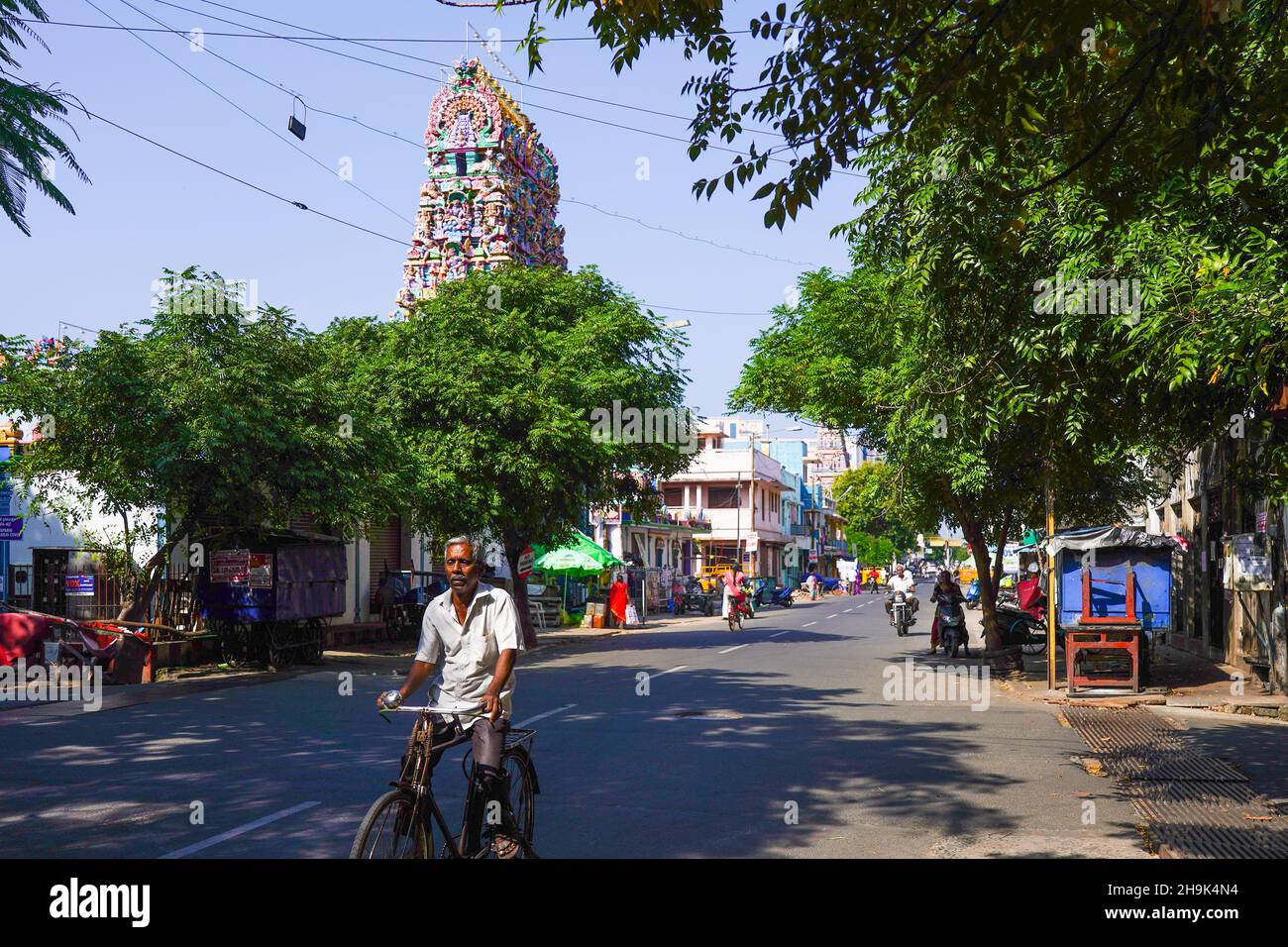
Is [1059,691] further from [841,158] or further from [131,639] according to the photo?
[131,639]

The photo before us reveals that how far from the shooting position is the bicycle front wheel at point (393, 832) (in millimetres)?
5441

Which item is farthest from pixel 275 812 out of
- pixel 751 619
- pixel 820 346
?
pixel 751 619

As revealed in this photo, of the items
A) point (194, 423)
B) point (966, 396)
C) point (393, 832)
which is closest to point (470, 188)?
point (194, 423)

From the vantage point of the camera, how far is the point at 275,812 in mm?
8727

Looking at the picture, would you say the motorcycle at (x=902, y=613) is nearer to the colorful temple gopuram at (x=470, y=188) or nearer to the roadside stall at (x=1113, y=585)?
the roadside stall at (x=1113, y=585)

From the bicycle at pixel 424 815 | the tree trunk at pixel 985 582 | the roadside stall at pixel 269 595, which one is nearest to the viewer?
the bicycle at pixel 424 815

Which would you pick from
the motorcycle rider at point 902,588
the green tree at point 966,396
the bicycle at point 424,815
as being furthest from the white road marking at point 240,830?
the motorcycle rider at point 902,588

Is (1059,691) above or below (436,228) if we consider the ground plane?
below

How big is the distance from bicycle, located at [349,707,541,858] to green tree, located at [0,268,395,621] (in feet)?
45.4

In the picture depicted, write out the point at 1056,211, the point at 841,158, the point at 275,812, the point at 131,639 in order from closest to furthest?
the point at 841,158 < the point at 275,812 < the point at 1056,211 < the point at 131,639

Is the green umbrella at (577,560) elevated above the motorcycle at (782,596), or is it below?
above

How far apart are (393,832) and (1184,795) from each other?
6.98 meters

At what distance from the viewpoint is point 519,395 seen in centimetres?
2688

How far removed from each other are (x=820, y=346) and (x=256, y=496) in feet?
35.7
